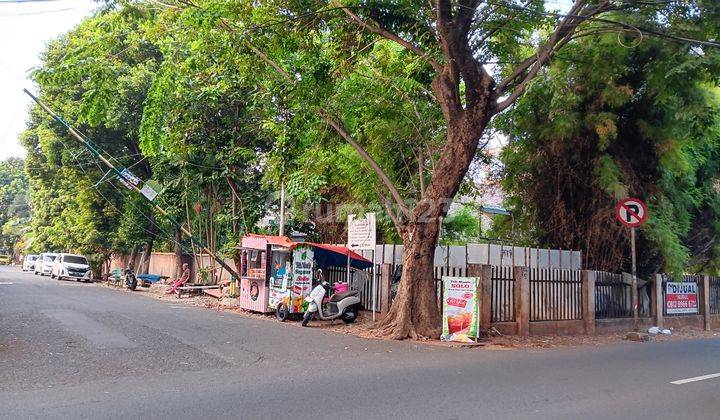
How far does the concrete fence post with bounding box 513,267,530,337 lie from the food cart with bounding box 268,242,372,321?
4.44 meters

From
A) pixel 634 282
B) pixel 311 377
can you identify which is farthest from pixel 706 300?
pixel 311 377

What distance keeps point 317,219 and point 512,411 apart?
15.6m

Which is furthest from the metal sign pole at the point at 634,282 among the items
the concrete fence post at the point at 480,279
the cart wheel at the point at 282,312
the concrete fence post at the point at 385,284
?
the cart wheel at the point at 282,312

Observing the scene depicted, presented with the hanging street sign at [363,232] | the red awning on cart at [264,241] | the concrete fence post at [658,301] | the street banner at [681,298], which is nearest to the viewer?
the hanging street sign at [363,232]

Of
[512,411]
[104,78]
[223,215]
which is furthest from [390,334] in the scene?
[223,215]

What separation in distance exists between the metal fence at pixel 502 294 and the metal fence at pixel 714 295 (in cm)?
928

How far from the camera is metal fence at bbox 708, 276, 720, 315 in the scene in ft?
61.9

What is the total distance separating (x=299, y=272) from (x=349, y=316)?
1919 mm

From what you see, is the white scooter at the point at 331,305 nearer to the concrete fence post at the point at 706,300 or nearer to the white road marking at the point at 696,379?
the white road marking at the point at 696,379

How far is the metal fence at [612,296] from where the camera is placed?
15.6 metres

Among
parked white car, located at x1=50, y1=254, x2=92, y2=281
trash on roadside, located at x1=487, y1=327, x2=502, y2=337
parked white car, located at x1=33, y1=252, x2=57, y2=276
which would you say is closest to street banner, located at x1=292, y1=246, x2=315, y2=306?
trash on roadside, located at x1=487, y1=327, x2=502, y2=337

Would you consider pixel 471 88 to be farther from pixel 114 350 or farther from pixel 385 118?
pixel 114 350

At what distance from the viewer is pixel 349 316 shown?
49.9ft

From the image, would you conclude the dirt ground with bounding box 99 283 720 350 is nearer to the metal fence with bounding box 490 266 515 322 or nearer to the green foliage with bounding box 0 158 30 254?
the metal fence with bounding box 490 266 515 322
